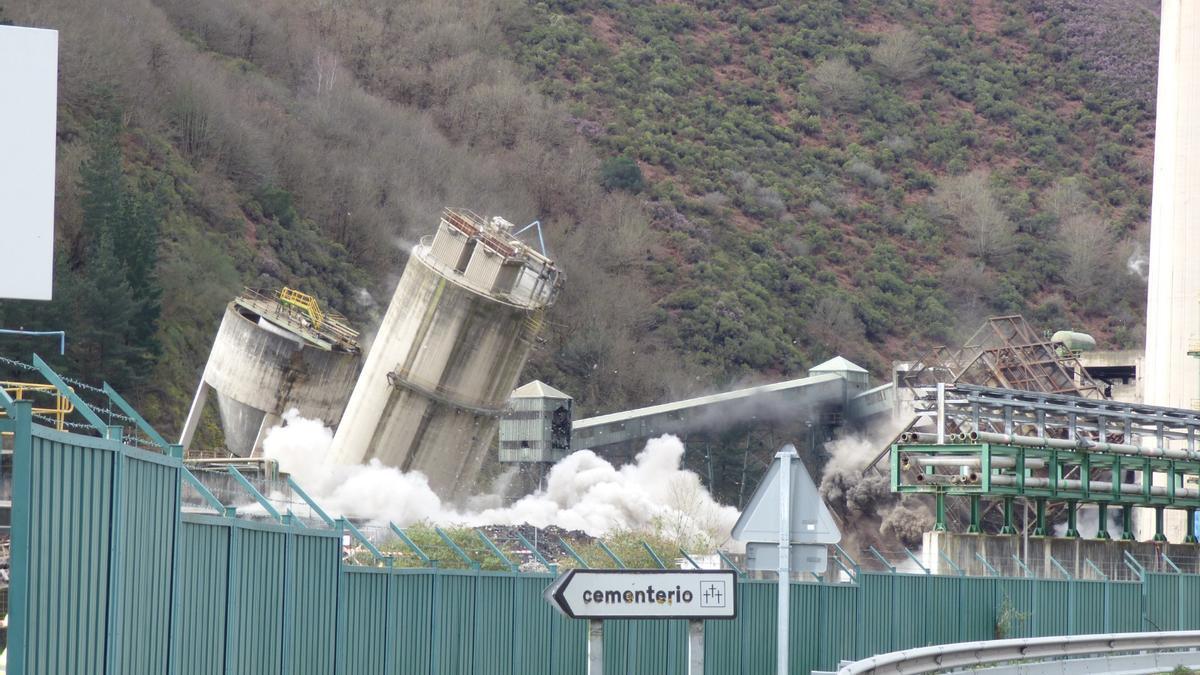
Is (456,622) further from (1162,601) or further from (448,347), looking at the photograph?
(448,347)

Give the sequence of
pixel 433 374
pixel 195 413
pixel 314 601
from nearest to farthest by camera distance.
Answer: pixel 314 601, pixel 433 374, pixel 195 413

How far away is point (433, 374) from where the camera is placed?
160ft

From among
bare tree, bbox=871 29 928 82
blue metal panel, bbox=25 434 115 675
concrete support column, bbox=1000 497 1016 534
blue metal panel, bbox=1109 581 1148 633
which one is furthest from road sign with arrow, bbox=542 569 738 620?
bare tree, bbox=871 29 928 82

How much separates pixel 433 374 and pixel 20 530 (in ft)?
132

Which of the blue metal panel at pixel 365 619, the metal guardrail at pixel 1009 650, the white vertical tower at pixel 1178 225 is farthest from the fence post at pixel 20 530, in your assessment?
the white vertical tower at pixel 1178 225

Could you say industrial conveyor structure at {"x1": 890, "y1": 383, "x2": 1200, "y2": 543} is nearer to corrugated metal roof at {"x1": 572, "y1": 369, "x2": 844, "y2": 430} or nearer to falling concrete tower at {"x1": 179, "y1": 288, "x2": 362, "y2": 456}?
falling concrete tower at {"x1": 179, "y1": 288, "x2": 362, "y2": 456}

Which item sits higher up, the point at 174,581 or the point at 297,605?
the point at 174,581

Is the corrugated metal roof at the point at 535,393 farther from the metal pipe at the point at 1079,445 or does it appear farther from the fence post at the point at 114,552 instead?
the fence post at the point at 114,552

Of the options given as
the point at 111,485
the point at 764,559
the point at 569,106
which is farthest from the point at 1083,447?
the point at 569,106

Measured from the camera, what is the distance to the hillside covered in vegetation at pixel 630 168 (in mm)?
67750

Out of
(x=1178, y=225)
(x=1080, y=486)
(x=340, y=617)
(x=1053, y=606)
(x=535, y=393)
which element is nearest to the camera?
(x=340, y=617)

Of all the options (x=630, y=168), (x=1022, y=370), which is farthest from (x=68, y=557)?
(x=630, y=168)

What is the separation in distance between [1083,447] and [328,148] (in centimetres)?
6158

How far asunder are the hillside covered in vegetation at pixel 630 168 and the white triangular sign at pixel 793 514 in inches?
1618
